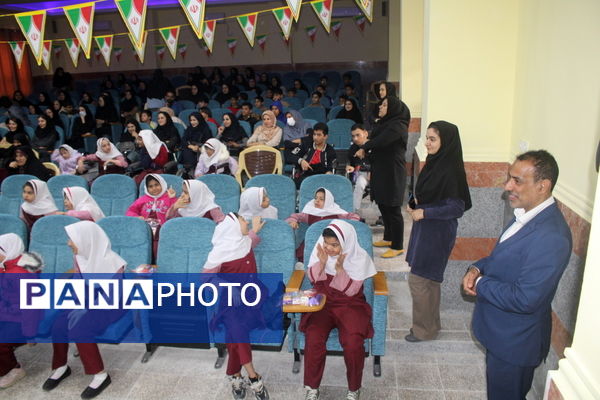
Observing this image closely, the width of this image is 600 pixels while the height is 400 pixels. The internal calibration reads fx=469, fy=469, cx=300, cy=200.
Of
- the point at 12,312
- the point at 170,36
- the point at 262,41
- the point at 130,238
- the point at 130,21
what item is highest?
the point at 262,41

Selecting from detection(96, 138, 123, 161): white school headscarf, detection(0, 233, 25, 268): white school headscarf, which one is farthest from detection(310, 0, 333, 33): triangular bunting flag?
detection(0, 233, 25, 268): white school headscarf

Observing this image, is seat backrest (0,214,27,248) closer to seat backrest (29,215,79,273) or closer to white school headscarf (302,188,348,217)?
seat backrest (29,215,79,273)

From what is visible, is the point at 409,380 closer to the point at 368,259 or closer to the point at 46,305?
the point at 368,259

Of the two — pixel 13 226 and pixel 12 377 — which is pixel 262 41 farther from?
pixel 12 377

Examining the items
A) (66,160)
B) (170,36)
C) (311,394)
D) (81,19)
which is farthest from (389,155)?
(170,36)

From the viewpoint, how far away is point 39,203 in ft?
14.4

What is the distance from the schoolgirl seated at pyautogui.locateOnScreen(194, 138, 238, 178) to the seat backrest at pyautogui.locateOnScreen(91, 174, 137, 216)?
3.14ft

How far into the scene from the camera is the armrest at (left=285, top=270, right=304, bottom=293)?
9.73 ft

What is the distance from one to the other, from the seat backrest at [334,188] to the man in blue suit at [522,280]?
1.99 m

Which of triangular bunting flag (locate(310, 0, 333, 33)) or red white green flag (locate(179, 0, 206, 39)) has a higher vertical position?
triangular bunting flag (locate(310, 0, 333, 33))

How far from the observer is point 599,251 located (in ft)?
3.96

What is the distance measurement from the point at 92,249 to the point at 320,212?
1753 millimetres

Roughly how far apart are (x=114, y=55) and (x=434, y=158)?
522 inches

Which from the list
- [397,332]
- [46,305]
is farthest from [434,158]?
[46,305]
